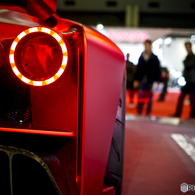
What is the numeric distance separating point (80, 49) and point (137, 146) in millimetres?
1614

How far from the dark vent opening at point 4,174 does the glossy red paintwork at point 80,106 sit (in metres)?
0.10

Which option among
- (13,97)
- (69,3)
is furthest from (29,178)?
(69,3)

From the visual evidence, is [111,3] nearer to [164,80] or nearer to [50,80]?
[164,80]

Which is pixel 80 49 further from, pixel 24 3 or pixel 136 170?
pixel 136 170

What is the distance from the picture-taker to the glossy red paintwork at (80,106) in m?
0.67

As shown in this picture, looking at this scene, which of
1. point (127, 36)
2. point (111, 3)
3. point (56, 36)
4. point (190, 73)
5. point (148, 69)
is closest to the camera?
Result: point (56, 36)

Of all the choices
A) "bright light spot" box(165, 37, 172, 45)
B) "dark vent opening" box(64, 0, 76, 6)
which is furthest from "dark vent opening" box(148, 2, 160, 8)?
"bright light spot" box(165, 37, 172, 45)

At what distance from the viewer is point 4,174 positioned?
69 centimetres

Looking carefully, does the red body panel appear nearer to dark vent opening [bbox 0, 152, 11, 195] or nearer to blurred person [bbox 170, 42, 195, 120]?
dark vent opening [bbox 0, 152, 11, 195]

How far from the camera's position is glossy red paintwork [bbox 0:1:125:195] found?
67cm

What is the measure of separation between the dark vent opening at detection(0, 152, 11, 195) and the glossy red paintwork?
10 cm

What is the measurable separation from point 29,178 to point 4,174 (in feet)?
0.29

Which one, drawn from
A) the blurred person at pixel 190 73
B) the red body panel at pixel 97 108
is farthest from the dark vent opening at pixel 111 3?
the red body panel at pixel 97 108

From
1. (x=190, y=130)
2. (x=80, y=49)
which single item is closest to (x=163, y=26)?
(x=190, y=130)
